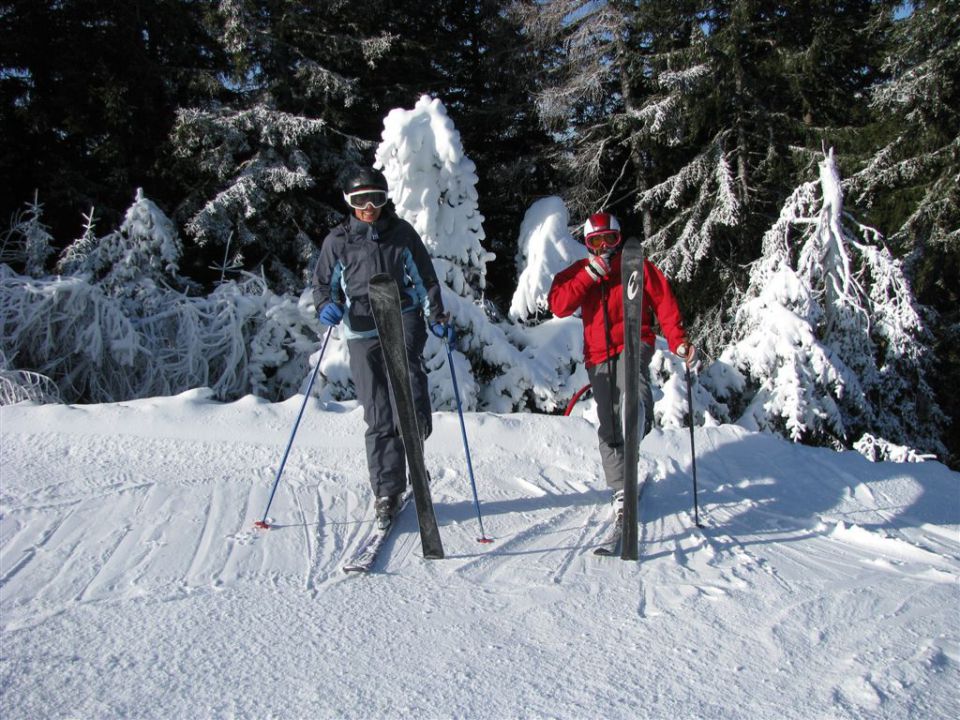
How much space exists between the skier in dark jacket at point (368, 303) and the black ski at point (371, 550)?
5cm

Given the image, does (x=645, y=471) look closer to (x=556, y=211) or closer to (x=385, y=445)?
(x=385, y=445)

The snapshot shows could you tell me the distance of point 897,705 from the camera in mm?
2311

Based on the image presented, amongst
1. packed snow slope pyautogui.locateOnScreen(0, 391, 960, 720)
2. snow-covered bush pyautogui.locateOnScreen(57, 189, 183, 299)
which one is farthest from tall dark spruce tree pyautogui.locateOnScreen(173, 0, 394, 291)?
packed snow slope pyautogui.locateOnScreen(0, 391, 960, 720)

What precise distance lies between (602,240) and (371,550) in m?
2.12

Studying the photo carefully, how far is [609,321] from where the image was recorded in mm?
4215

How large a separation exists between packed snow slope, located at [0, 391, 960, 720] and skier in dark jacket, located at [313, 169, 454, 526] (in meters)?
0.38

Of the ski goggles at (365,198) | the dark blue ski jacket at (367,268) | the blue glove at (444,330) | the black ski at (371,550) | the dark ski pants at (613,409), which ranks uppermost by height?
the ski goggles at (365,198)

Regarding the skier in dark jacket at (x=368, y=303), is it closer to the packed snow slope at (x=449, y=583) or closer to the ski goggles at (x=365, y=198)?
the ski goggles at (x=365, y=198)

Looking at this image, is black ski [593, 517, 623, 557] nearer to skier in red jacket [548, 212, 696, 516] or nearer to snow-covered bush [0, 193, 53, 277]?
skier in red jacket [548, 212, 696, 516]

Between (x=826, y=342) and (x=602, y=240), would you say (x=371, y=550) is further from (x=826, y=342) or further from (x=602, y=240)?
(x=826, y=342)

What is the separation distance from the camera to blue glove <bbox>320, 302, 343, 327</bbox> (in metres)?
4.01

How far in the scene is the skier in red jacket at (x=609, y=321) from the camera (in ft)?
13.7

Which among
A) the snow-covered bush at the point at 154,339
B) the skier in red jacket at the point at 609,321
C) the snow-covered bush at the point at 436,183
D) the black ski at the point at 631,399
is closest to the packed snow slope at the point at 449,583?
the black ski at the point at 631,399

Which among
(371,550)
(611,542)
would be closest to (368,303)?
(371,550)
